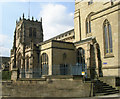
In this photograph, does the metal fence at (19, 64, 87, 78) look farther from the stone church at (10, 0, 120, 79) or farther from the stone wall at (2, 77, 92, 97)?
the stone wall at (2, 77, 92, 97)

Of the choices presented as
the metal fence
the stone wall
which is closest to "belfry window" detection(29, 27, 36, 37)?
the metal fence

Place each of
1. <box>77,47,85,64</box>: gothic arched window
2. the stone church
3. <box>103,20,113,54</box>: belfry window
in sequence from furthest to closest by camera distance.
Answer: <box>77,47,85,64</box>: gothic arched window, <box>103,20,113,54</box>: belfry window, the stone church

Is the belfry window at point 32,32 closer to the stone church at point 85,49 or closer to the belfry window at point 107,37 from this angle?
the stone church at point 85,49

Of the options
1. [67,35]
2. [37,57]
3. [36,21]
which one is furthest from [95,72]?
[36,21]

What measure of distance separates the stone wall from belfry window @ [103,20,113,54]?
7783 millimetres

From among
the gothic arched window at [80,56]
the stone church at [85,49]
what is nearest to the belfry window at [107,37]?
the stone church at [85,49]

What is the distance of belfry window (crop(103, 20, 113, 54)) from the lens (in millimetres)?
21967

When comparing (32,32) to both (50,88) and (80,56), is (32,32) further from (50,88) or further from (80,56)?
(50,88)

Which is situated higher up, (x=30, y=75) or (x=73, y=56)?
(x=73, y=56)

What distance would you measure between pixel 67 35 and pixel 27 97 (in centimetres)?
2148

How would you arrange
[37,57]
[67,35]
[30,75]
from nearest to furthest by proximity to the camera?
[30,75] → [37,57] → [67,35]

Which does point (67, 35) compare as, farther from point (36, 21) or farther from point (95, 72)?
point (36, 21)

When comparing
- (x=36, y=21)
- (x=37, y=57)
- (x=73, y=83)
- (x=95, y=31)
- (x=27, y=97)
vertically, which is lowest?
(x=27, y=97)

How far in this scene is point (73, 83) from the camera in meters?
16.9
